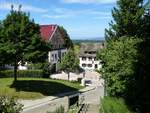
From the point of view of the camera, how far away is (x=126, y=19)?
44.5 metres

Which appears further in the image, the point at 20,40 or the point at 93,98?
the point at 93,98

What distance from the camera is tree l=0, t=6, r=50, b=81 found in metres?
48.1

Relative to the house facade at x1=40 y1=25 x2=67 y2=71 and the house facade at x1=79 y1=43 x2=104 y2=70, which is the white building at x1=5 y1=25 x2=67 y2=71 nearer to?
the house facade at x1=40 y1=25 x2=67 y2=71

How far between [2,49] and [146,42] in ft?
62.8

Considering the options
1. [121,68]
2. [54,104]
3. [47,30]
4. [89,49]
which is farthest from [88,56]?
[121,68]

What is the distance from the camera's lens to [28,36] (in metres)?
49.9

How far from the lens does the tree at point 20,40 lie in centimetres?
4809

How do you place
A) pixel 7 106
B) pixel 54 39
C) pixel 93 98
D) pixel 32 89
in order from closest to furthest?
pixel 7 106, pixel 32 89, pixel 93 98, pixel 54 39

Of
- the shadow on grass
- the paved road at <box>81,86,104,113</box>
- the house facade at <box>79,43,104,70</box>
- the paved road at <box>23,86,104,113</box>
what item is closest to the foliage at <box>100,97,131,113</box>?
the paved road at <box>81,86,104,113</box>

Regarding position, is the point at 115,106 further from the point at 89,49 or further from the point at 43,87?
the point at 89,49

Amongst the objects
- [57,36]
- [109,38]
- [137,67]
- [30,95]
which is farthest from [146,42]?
[57,36]

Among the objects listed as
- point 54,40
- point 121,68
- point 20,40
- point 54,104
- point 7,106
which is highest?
point 54,40

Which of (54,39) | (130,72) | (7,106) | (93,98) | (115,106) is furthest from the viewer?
(54,39)

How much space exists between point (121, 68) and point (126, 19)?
14.9 metres
